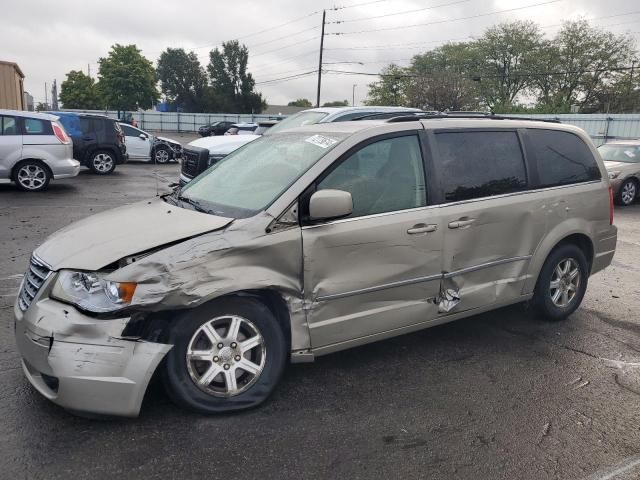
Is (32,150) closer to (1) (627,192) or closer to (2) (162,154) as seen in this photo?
(2) (162,154)

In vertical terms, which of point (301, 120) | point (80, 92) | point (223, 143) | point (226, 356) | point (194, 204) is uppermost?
point (80, 92)

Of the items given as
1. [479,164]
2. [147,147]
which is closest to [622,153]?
[479,164]

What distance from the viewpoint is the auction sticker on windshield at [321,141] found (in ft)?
12.3

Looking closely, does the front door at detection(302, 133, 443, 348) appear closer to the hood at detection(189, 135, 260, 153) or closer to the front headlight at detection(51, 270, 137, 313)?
the front headlight at detection(51, 270, 137, 313)

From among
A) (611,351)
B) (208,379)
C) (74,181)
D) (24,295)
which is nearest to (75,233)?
(24,295)

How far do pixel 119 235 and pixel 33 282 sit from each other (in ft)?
1.89

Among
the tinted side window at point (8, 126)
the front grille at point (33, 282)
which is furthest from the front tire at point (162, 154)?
the front grille at point (33, 282)

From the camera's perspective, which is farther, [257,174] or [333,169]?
[257,174]

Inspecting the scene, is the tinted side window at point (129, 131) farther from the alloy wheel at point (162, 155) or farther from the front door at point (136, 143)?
the alloy wheel at point (162, 155)

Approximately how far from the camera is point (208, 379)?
319 cm

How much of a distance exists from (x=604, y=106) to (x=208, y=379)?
58.3m

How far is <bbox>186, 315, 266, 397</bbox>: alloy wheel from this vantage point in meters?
3.15

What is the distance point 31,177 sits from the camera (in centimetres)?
1185

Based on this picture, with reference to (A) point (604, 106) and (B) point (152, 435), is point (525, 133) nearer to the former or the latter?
(B) point (152, 435)
